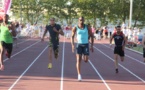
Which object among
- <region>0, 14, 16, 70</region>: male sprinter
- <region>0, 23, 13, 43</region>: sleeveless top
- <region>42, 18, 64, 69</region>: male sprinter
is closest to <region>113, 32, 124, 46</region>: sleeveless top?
<region>42, 18, 64, 69</region>: male sprinter

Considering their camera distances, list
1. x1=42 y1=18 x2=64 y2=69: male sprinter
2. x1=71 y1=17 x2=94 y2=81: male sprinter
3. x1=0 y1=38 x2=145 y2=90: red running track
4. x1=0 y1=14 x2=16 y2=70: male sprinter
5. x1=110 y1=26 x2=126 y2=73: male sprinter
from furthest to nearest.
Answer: x1=110 y1=26 x2=126 y2=73: male sprinter, x1=42 y1=18 x2=64 y2=69: male sprinter, x1=0 y1=14 x2=16 y2=70: male sprinter, x1=71 y1=17 x2=94 y2=81: male sprinter, x1=0 y1=38 x2=145 y2=90: red running track

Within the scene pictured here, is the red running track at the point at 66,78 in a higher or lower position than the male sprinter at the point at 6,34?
lower

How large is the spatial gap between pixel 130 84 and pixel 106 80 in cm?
95

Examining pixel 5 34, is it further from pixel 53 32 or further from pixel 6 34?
pixel 53 32

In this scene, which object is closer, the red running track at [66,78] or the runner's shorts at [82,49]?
the red running track at [66,78]

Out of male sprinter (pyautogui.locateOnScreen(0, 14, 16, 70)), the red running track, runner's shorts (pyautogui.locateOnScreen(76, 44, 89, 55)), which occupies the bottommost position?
the red running track

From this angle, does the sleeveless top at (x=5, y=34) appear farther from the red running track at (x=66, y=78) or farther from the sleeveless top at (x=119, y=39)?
the sleeveless top at (x=119, y=39)

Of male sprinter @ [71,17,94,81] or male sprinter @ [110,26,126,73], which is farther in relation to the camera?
male sprinter @ [110,26,126,73]

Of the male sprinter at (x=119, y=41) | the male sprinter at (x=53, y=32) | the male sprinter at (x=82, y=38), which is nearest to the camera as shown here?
the male sprinter at (x=82, y=38)

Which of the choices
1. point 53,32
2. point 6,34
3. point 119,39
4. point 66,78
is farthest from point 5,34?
point 119,39

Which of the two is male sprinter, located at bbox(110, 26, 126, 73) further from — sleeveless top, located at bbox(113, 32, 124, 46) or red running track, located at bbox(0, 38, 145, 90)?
red running track, located at bbox(0, 38, 145, 90)

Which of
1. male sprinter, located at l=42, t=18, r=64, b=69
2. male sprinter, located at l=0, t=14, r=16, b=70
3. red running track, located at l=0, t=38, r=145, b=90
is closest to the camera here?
red running track, located at l=0, t=38, r=145, b=90

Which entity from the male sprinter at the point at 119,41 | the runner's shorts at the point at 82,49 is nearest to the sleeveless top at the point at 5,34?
the runner's shorts at the point at 82,49

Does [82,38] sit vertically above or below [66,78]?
above
